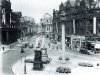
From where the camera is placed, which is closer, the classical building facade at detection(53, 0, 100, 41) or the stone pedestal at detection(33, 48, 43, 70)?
the stone pedestal at detection(33, 48, 43, 70)

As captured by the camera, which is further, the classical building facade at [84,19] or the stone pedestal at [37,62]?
the classical building facade at [84,19]

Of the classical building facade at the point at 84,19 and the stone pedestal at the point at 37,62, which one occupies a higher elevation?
the classical building facade at the point at 84,19

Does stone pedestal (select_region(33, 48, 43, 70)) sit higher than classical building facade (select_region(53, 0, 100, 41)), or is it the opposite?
classical building facade (select_region(53, 0, 100, 41))

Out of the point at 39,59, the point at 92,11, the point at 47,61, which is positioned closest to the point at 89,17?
the point at 92,11

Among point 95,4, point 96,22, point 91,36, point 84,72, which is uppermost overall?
point 95,4

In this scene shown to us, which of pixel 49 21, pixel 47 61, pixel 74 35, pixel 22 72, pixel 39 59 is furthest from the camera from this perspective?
pixel 49 21

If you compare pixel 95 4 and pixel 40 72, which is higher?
pixel 95 4

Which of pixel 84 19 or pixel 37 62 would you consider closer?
pixel 37 62

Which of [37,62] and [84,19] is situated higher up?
[84,19]

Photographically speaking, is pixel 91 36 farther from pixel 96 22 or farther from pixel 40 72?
pixel 40 72

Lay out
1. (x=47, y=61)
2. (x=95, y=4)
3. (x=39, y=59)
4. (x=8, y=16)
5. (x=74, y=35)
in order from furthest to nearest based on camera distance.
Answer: (x=8, y=16)
(x=74, y=35)
(x=95, y=4)
(x=47, y=61)
(x=39, y=59)

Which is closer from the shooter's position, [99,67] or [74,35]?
[99,67]

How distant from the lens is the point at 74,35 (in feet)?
255

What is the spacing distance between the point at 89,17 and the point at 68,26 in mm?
17819
